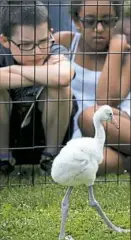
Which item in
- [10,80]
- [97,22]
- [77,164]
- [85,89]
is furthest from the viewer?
[85,89]

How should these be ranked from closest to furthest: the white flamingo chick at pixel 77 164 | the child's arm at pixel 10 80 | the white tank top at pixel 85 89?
the white flamingo chick at pixel 77 164 < the child's arm at pixel 10 80 < the white tank top at pixel 85 89

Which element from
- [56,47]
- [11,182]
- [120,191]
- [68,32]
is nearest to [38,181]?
[11,182]

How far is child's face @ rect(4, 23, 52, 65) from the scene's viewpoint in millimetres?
3975

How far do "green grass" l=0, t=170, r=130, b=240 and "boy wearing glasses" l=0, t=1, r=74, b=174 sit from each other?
27 cm

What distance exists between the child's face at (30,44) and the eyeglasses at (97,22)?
281 mm

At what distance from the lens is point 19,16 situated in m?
3.98

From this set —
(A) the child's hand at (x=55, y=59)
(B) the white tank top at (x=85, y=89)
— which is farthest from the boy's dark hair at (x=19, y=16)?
(B) the white tank top at (x=85, y=89)

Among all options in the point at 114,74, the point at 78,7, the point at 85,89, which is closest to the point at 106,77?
the point at 114,74

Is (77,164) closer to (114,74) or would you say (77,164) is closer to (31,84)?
(31,84)

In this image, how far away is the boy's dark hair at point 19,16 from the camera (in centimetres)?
394

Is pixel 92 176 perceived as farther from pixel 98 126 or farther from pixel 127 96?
pixel 127 96

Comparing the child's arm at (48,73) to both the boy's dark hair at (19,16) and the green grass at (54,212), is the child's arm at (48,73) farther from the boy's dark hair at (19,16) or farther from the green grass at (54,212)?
the green grass at (54,212)

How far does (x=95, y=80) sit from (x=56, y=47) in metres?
0.31

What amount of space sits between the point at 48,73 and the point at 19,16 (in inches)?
13.1
